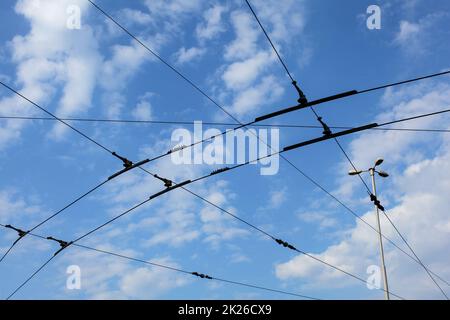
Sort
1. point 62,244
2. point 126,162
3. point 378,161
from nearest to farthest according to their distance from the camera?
1. point 126,162
2. point 62,244
3. point 378,161

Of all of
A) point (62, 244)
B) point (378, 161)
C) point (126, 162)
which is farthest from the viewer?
point (378, 161)

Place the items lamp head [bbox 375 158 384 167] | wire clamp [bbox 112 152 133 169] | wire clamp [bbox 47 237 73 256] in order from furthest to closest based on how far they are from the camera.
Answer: lamp head [bbox 375 158 384 167] → wire clamp [bbox 47 237 73 256] → wire clamp [bbox 112 152 133 169]

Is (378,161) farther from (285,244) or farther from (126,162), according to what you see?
(126,162)

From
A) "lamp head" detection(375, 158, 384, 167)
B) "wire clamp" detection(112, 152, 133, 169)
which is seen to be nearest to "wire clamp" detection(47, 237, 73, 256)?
"wire clamp" detection(112, 152, 133, 169)

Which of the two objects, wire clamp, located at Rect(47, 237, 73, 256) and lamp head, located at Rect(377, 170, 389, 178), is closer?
wire clamp, located at Rect(47, 237, 73, 256)

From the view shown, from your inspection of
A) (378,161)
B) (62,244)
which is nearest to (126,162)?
(62,244)

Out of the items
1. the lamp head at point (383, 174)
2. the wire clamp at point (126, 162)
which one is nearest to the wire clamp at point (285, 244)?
the wire clamp at point (126, 162)

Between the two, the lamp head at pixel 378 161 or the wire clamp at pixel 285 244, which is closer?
the wire clamp at pixel 285 244

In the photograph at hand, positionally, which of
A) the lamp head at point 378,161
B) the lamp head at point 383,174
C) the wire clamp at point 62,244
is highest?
the lamp head at point 378,161

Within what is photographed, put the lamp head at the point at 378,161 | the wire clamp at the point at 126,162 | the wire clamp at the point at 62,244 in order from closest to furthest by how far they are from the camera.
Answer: the wire clamp at the point at 126,162
the wire clamp at the point at 62,244
the lamp head at the point at 378,161

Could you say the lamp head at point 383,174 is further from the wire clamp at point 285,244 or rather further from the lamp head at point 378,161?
the wire clamp at point 285,244

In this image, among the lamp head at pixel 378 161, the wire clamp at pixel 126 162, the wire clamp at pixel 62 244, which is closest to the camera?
the wire clamp at pixel 126 162

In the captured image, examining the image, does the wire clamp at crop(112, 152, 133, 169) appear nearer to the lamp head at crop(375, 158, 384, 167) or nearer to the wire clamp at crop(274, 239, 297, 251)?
the wire clamp at crop(274, 239, 297, 251)
